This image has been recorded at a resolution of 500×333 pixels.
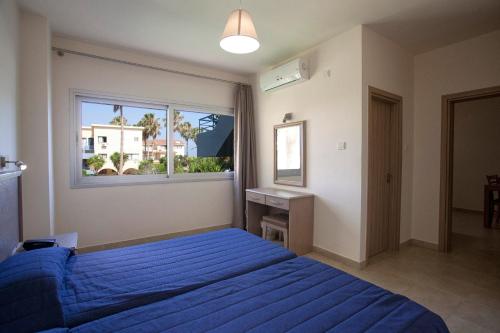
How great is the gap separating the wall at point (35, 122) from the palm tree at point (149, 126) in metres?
1.16

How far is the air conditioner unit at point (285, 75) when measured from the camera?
3.23m

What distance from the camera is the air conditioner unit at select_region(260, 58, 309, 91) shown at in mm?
3227

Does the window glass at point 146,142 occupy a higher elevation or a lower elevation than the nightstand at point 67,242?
higher

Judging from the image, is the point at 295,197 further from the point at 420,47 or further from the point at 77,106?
the point at 77,106

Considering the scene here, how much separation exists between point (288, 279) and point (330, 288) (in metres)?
0.23

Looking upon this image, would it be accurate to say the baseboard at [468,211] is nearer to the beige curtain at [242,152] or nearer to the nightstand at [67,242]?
the beige curtain at [242,152]

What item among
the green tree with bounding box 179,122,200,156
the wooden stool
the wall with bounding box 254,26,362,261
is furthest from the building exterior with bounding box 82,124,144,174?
the wall with bounding box 254,26,362,261

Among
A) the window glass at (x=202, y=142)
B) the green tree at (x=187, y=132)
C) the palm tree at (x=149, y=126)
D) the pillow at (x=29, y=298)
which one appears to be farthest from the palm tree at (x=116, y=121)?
the pillow at (x=29, y=298)

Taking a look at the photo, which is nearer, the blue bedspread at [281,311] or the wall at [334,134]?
the blue bedspread at [281,311]

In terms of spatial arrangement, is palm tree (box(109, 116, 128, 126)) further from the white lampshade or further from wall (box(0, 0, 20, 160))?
the white lampshade

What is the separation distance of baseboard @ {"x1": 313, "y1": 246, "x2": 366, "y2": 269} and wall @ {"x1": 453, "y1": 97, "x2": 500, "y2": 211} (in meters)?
4.28

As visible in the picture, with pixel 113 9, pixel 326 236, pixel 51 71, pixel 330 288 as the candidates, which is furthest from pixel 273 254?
pixel 51 71

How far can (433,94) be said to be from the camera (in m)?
3.30

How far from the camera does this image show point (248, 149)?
417 cm
